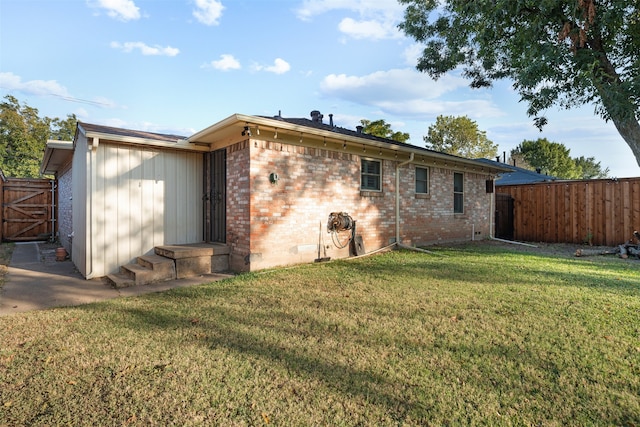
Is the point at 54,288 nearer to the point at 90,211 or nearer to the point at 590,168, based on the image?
the point at 90,211

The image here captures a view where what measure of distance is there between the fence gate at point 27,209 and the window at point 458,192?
14.3 meters

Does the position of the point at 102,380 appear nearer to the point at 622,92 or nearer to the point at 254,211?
the point at 254,211

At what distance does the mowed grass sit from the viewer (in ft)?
6.29

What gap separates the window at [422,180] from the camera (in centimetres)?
908

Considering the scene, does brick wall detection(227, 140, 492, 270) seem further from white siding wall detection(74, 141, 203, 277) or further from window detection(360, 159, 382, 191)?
white siding wall detection(74, 141, 203, 277)

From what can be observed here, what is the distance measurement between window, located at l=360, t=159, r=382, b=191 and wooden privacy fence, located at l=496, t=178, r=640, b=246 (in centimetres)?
704

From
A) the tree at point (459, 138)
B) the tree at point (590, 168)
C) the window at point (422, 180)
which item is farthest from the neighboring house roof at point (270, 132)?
the tree at point (590, 168)

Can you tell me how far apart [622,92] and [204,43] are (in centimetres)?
996

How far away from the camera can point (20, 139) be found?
19844mm

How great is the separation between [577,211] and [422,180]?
18.4 feet

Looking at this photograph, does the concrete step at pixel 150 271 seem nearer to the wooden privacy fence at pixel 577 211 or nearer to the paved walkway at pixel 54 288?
the paved walkway at pixel 54 288

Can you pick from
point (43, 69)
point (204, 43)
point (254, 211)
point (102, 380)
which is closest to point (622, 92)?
point (254, 211)

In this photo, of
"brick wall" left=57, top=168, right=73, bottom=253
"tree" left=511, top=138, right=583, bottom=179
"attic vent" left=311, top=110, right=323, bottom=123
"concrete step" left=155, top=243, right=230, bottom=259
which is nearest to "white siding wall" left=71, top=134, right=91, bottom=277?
"concrete step" left=155, top=243, right=230, bottom=259

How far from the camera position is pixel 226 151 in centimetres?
644
